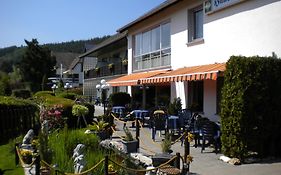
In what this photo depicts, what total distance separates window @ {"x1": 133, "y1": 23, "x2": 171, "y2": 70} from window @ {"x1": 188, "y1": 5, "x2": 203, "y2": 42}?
3.37 metres

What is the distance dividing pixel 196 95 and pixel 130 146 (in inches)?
421

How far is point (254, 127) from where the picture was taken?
13156mm

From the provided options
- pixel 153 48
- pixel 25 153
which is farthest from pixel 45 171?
pixel 153 48

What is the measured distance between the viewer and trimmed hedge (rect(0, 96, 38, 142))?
21.1 meters

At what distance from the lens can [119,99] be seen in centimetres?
3344

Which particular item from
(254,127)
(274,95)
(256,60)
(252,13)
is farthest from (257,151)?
(252,13)

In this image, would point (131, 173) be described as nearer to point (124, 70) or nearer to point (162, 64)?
point (162, 64)

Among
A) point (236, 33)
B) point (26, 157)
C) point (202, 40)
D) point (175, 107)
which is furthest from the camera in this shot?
point (175, 107)

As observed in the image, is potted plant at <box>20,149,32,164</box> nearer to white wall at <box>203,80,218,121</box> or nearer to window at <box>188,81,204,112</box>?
white wall at <box>203,80,218,121</box>

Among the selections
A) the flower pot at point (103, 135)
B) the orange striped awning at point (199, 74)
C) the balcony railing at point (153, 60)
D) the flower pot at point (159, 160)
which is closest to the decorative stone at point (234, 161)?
the flower pot at point (159, 160)

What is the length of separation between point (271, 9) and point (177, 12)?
30.6ft

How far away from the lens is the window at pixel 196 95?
21.8 meters

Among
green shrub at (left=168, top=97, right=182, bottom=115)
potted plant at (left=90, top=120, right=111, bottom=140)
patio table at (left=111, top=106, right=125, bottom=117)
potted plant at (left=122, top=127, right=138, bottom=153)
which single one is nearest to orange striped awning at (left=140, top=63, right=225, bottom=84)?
green shrub at (left=168, top=97, right=182, bottom=115)

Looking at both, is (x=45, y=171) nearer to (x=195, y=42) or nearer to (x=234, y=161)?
(x=234, y=161)
